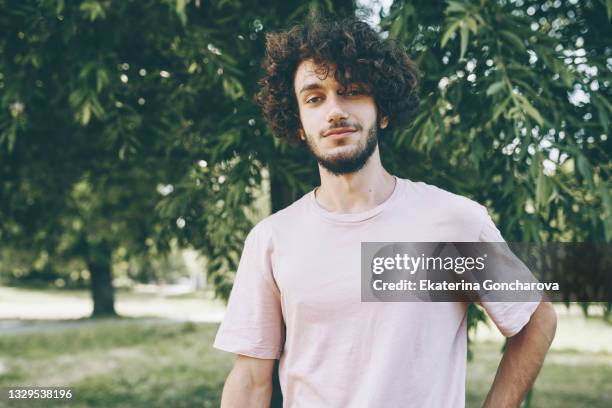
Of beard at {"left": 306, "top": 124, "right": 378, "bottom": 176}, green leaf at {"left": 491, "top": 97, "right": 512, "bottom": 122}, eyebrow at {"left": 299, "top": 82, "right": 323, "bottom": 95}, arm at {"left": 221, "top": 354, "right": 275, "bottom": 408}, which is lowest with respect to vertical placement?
arm at {"left": 221, "top": 354, "right": 275, "bottom": 408}

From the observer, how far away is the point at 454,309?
1.85m

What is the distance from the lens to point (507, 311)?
1.86m

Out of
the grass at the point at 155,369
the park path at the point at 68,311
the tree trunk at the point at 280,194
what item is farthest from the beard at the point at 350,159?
the grass at the point at 155,369

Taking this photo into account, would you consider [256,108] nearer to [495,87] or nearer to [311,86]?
[495,87]

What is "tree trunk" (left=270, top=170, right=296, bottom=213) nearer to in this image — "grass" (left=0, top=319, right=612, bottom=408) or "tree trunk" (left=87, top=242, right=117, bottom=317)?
"grass" (left=0, top=319, right=612, bottom=408)

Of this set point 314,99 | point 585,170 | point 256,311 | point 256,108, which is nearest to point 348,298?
point 256,311

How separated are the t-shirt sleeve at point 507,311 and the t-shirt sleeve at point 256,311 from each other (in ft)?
2.09

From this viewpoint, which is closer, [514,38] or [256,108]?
[514,38]

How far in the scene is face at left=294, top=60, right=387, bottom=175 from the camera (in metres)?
1.93

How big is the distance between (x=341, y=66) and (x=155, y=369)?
976 centimetres

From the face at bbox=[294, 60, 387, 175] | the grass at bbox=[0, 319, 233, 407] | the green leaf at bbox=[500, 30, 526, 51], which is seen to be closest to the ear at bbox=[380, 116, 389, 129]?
the face at bbox=[294, 60, 387, 175]

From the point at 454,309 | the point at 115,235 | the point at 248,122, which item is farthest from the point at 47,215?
the point at 454,309

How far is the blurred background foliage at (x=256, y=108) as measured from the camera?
3047 mm

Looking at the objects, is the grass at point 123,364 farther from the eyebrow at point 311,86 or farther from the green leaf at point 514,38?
the eyebrow at point 311,86
